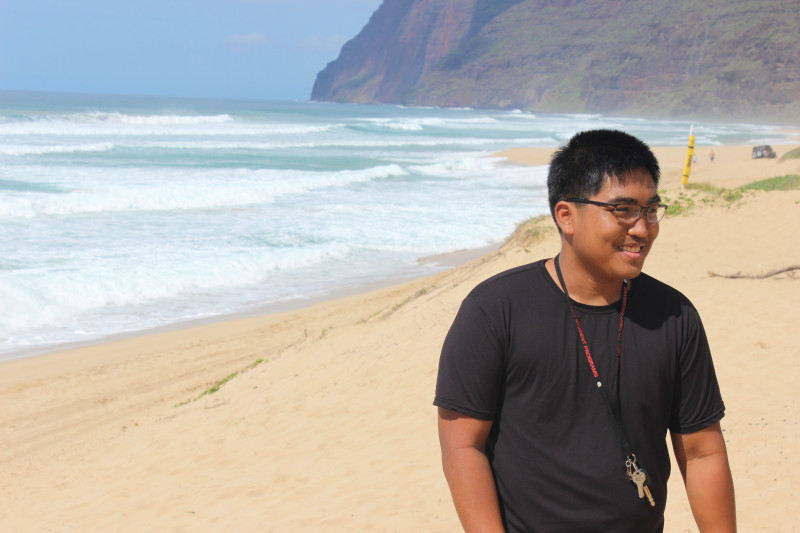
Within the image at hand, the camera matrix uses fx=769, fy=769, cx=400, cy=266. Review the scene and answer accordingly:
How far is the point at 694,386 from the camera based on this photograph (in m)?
1.87

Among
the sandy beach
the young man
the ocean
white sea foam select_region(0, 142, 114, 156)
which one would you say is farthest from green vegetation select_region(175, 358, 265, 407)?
white sea foam select_region(0, 142, 114, 156)

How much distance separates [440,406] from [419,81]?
184 m

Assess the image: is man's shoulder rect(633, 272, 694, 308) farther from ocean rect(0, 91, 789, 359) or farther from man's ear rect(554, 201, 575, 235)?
ocean rect(0, 91, 789, 359)

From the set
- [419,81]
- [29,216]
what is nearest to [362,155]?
[29,216]

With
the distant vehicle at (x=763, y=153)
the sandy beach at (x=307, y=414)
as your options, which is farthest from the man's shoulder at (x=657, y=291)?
the distant vehicle at (x=763, y=153)

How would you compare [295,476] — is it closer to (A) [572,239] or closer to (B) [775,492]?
(B) [775,492]

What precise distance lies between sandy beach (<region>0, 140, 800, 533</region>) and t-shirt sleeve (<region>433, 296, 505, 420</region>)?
8.01 ft

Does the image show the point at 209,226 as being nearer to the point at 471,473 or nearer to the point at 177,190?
the point at 177,190

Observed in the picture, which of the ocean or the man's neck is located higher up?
the man's neck

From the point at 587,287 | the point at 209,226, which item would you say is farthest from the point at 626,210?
the point at 209,226

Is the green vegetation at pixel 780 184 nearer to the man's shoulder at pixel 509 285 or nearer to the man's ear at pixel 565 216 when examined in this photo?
the man's ear at pixel 565 216

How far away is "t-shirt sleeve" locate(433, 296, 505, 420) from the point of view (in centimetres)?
177

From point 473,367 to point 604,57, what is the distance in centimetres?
15351

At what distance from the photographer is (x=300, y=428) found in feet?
19.5
